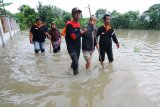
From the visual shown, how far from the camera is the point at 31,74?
7.37 metres

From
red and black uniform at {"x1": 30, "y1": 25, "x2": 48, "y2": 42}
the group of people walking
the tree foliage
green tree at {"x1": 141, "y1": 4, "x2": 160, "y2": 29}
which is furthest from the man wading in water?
green tree at {"x1": 141, "y1": 4, "x2": 160, "y2": 29}

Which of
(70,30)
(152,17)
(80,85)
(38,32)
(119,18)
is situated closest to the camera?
(80,85)

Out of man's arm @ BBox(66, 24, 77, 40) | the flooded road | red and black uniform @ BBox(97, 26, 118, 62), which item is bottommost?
the flooded road

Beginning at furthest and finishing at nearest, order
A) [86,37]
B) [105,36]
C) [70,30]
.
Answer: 1. [105,36]
2. [86,37]
3. [70,30]

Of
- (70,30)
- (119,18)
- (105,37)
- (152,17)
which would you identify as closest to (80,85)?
(70,30)

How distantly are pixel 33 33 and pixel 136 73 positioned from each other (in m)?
4.97

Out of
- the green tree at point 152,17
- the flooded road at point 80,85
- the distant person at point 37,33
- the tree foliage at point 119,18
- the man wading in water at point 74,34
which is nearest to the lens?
the flooded road at point 80,85

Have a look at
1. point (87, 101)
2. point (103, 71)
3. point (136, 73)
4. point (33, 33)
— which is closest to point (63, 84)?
point (87, 101)

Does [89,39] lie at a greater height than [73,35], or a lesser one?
lesser

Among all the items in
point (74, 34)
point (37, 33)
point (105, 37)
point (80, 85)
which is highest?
point (74, 34)

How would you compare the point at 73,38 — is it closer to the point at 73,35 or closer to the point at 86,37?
the point at 73,35

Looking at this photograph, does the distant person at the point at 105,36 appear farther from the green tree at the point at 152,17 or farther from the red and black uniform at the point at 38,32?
the green tree at the point at 152,17

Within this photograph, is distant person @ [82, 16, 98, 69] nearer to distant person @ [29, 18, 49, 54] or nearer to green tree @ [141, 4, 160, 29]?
distant person @ [29, 18, 49, 54]

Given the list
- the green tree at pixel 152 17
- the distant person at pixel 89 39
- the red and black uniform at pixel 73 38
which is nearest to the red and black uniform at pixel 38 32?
the distant person at pixel 89 39
